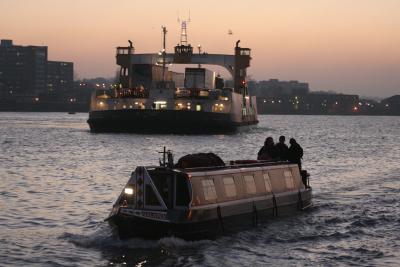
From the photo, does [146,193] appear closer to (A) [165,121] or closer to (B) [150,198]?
(B) [150,198]

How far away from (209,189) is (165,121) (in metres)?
79.7

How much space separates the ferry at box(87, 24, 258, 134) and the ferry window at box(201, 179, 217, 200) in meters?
78.6

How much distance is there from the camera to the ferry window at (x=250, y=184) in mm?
27000

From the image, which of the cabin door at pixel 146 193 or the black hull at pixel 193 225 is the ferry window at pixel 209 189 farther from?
the cabin door at pixel 146 193

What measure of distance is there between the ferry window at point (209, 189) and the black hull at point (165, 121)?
258 feet

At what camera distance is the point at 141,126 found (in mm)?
104938

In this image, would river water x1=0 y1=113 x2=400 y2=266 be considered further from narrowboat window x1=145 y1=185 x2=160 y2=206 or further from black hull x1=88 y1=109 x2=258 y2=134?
black hull x1=88 y1=109 x2=258 y2=134

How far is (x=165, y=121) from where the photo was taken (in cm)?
10394

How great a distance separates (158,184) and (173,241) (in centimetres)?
174

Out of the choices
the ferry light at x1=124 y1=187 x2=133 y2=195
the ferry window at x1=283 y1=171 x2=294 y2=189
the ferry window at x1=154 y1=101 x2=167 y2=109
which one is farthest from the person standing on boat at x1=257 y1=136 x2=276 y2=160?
the ferry window at x1=154 y1=101 x2=167 y2=109

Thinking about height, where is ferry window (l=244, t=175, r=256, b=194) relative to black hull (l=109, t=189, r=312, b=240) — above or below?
above

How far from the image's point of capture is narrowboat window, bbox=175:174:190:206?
23.3 m

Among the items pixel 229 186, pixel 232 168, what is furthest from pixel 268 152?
pixel 229 186

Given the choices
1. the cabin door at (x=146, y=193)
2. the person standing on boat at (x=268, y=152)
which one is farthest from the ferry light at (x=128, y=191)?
the person standing on boat at (x=268, y=152)
